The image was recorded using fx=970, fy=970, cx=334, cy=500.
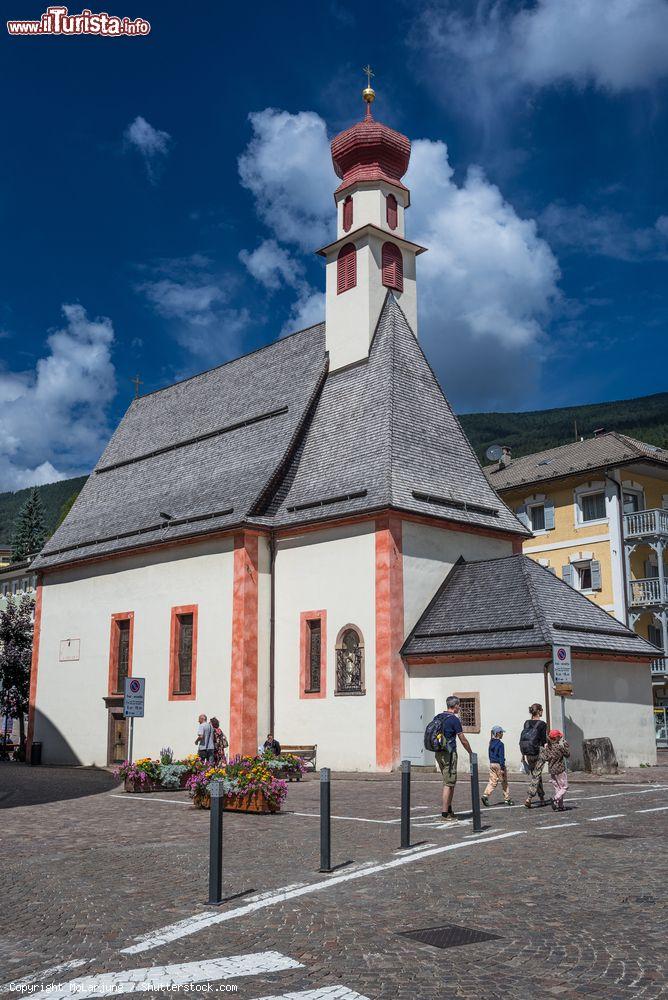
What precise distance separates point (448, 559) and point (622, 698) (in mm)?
6287

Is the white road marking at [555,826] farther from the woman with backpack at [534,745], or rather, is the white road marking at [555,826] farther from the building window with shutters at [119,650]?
the building window with shutters at [119,650]

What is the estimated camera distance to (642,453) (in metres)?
40.6

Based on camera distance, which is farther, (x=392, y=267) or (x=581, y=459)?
(x=581, y=459)

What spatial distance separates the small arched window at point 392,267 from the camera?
110 feet

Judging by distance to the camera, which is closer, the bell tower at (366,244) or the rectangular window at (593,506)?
the bell tower at (366,244)

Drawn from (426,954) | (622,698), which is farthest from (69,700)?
(426,954)

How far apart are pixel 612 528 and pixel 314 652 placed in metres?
18.0

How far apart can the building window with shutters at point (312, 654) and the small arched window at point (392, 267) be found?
12184 mm

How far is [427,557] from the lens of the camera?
28156 mm

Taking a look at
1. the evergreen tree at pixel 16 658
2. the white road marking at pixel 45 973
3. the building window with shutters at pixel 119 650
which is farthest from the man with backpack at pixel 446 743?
the evergreen tree at pixel 16 658

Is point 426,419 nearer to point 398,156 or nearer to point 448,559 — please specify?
point 448,559

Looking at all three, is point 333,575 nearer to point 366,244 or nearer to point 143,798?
point 143,798

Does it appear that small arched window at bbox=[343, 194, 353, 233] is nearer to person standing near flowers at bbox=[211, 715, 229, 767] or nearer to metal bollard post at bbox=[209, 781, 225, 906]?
person standing near flowers at bbox=[211, 715, 229, 767]

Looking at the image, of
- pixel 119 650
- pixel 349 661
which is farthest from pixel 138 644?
pixel 349 661
